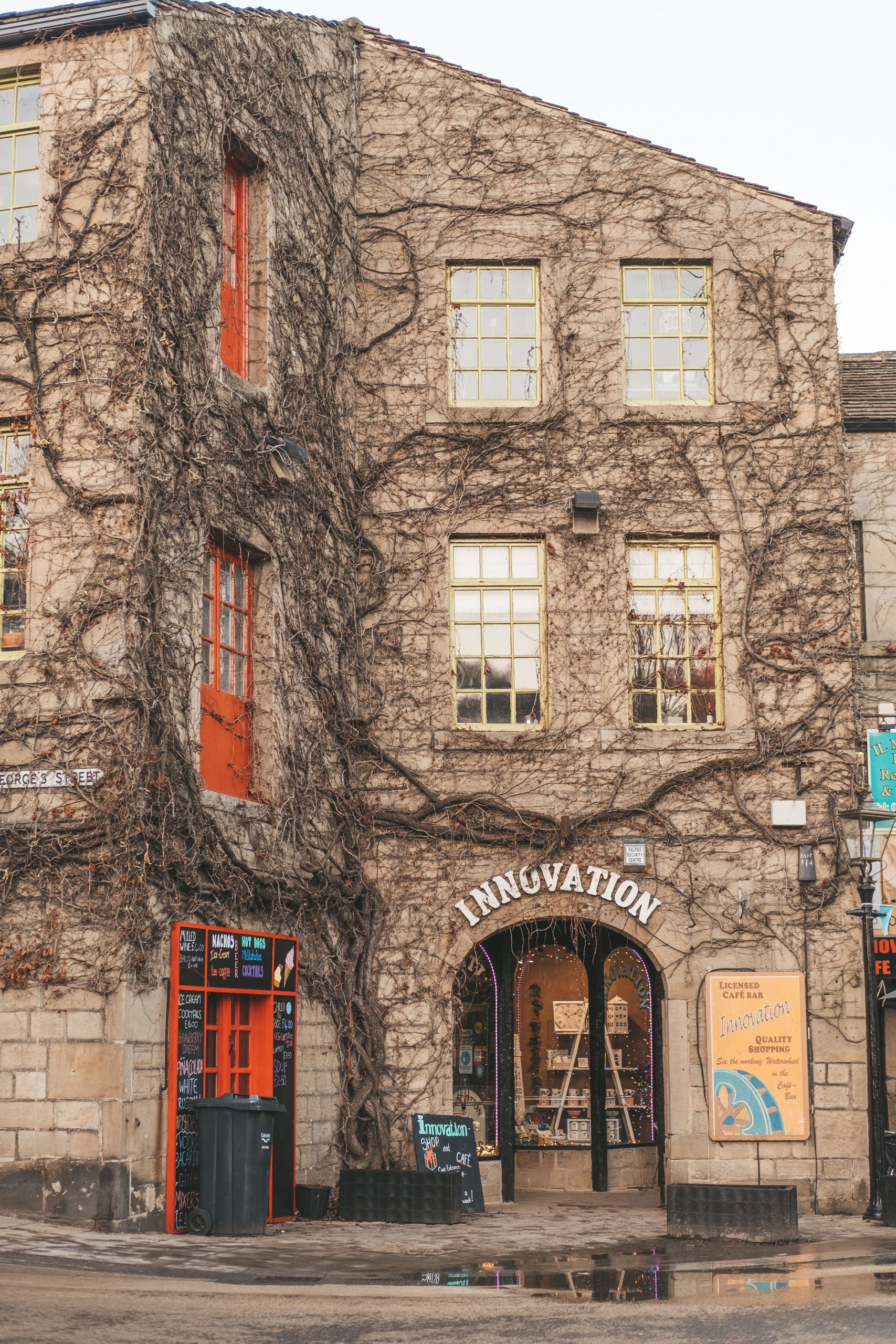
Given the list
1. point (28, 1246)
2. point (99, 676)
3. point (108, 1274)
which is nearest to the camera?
point (108, 1274)

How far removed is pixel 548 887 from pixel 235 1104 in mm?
4660

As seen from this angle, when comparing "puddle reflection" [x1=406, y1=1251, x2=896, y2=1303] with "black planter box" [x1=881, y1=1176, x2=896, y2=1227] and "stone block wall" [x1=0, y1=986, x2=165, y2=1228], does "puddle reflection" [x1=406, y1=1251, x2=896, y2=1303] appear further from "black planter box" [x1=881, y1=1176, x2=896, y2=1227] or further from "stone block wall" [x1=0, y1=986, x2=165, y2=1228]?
"black planter box" [x1=881, y1=1176, x2=896, y2=1227]

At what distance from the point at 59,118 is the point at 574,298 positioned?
5.63 m

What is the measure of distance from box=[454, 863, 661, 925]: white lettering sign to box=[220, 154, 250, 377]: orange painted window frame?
205 inches

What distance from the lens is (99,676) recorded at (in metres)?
11.8

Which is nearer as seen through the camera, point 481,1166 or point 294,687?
point 294,687

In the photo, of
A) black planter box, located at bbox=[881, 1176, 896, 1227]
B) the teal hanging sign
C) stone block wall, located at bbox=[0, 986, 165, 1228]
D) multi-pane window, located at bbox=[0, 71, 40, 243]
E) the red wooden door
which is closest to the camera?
stone block wall, located at bbox=[0, 986, 165, 1228]

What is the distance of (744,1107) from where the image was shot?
15031 mm

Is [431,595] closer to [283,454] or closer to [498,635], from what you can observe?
[498,635]

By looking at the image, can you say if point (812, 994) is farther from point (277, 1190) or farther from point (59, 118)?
point (59, 118)

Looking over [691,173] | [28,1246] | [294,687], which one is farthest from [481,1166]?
[691,173]

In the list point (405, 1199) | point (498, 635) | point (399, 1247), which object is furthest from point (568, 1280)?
point (498, 635)

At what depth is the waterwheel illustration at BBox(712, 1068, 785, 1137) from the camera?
15016 millimetres

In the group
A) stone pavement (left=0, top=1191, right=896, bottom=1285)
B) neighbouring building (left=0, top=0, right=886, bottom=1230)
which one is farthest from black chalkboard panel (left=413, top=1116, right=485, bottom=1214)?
neighbouring building (left=0, top=0, right=886, bottom=1230)
